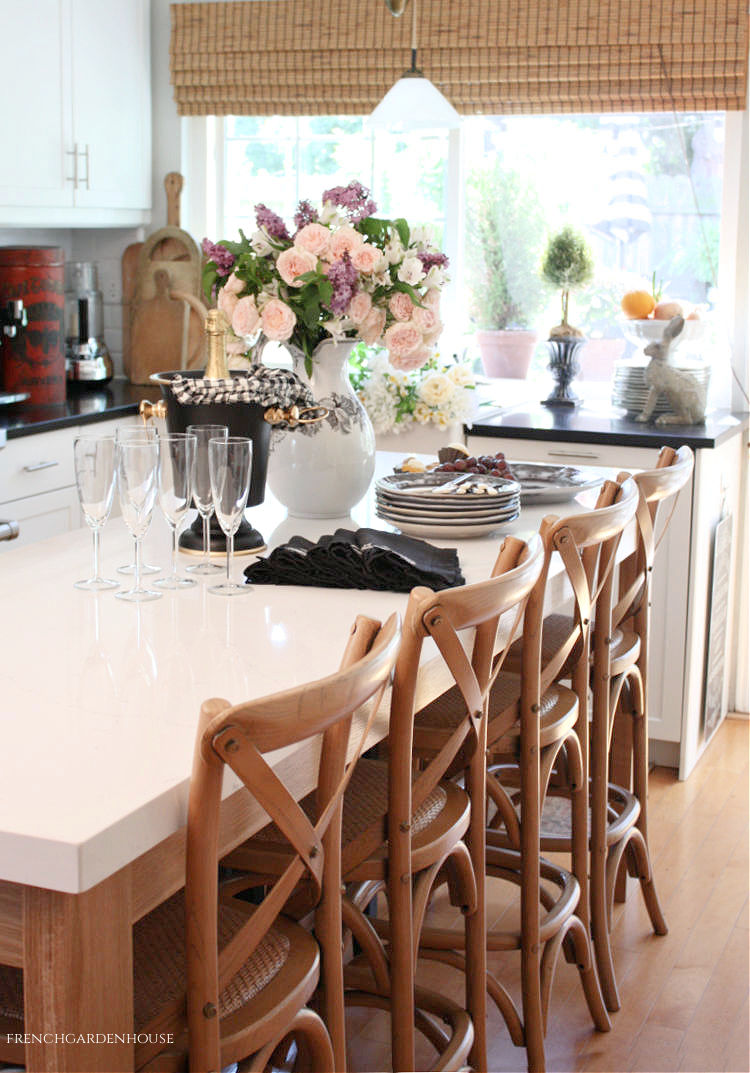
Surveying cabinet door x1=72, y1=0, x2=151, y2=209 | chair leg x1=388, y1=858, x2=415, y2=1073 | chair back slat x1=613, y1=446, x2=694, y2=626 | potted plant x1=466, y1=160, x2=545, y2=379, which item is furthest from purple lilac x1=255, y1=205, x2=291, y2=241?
potted plant x1=466, y1=160, x2=545, y2=379

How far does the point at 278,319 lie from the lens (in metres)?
2.29

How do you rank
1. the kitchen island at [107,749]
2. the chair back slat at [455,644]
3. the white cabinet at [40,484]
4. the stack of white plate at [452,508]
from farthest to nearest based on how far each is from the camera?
the white cabinet at [40,484] < the stack of white plate at [452,508] < the chair back slat at [455,644] < the kitchen island at [107,749]

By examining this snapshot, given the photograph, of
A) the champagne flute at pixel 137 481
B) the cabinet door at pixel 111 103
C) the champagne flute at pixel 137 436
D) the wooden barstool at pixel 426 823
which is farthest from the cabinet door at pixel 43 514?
the wooden barstool at pixel 426 823

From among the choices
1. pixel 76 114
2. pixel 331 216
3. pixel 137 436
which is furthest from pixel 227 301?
pixel 76 114

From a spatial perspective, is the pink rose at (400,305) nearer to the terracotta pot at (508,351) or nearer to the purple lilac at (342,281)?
the purple lilac at (342,281)

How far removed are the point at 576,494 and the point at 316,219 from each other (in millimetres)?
787

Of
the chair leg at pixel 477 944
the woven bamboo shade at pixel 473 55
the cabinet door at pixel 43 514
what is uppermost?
the woven bamboo shade at pixel 473 55

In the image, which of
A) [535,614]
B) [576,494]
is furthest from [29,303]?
[535,614]

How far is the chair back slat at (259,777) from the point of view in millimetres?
1101

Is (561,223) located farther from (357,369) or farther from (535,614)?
(535,614)

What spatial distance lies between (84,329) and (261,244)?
225cm

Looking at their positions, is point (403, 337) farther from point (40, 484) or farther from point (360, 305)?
point (40, 484)

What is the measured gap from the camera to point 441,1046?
6.52 feet

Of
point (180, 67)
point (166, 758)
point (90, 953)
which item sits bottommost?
point (90, 953)
